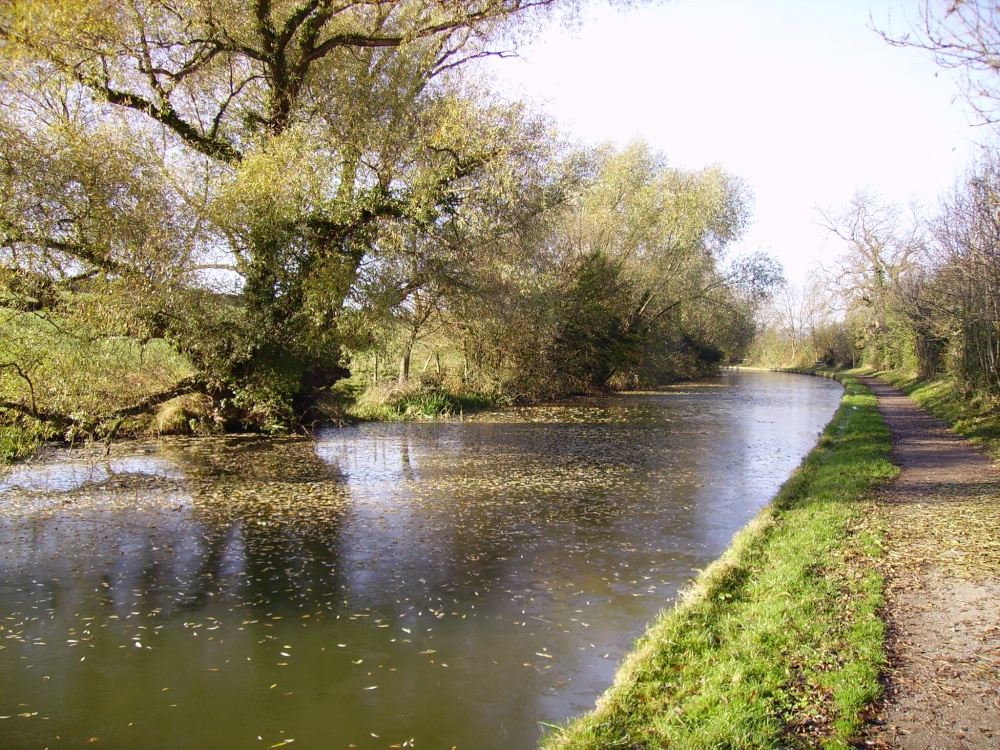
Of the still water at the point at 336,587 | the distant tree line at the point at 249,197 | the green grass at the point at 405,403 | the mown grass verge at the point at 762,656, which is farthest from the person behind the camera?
the green grass at the point at 405,403

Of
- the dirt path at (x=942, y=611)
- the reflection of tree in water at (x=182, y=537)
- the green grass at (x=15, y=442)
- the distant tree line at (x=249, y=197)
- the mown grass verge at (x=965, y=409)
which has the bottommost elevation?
the dirt path at (x=942, y=611)

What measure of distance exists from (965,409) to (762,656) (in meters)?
17.0

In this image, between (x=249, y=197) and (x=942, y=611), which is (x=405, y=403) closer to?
(x=249, y=197)

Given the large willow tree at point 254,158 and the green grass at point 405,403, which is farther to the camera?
the green grass at point 405,403

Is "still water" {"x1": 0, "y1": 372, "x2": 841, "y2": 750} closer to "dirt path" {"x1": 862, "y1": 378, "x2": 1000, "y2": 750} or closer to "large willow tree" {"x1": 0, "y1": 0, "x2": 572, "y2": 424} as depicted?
"dirt path" {"x1": 862, "y1": 378, "x2": 1000, "y2": 750}

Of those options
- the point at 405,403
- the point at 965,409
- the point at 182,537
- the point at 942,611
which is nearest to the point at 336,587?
the point at 182,537

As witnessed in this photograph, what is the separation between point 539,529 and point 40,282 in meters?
8.94

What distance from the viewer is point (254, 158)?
1404 centimetres

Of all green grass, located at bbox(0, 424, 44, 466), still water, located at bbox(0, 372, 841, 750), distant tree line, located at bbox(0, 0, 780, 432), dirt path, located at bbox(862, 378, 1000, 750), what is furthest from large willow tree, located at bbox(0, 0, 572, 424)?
dirt path, located at bbox(862, 378, 1000, 750)

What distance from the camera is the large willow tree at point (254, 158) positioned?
1238 cm

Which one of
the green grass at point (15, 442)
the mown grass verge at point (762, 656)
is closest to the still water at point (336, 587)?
the green grass at point (15, 442)

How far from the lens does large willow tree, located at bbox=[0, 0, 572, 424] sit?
12.4 m

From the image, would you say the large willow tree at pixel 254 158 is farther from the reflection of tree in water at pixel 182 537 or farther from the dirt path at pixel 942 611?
the dirt path at pixel 942 611

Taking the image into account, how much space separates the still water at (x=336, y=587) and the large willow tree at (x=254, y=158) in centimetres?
332
